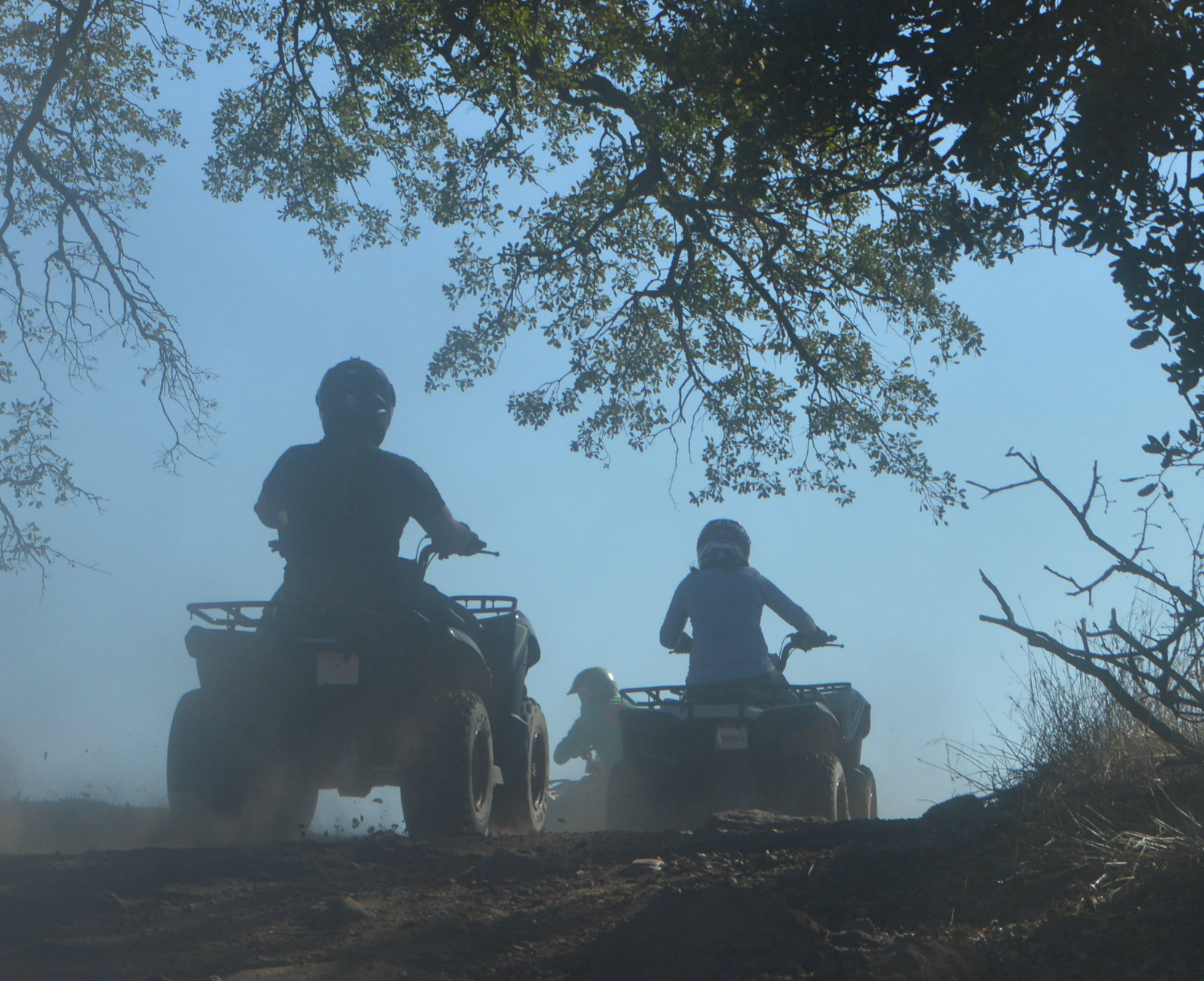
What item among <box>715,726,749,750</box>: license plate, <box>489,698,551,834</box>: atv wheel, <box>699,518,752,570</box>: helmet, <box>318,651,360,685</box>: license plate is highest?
<box>699,518,752,570</box>: helmet

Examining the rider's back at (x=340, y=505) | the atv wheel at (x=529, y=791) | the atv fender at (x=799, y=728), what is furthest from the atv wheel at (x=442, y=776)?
the atv fender at (x=799, y=728)

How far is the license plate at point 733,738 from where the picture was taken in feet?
23.2

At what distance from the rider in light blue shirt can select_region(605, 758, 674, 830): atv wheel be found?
0.69m

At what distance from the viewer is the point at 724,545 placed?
7.90 m

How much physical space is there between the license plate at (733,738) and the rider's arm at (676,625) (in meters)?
1.07

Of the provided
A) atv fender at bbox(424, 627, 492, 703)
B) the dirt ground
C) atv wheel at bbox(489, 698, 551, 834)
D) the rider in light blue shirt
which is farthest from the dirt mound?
the rider in light blue shirt

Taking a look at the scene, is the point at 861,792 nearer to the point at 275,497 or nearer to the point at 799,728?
the point at 799,728

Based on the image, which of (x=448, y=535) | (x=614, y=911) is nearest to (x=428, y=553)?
(x=448, y=535)

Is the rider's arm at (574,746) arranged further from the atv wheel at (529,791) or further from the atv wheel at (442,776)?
the atv wheel at (442,776)

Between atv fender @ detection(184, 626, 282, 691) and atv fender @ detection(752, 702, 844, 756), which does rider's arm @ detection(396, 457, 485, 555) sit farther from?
atv fender @ detection(752, 702, 844, 756)

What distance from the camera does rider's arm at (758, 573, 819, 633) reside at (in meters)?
7.88

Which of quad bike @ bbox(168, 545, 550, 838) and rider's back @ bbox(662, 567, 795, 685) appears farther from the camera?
rider's back @ bbox(662, 567, 795, 685)

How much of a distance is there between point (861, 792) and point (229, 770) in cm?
446

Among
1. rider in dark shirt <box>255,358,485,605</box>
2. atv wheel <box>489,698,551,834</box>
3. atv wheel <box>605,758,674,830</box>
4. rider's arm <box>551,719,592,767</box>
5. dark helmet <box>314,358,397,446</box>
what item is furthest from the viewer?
rider's arm <box>551,719,592,767</box>
